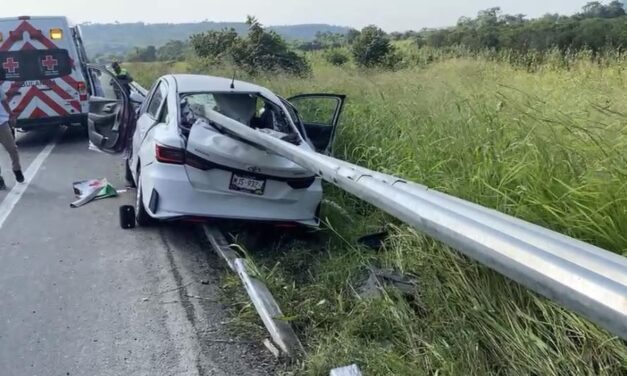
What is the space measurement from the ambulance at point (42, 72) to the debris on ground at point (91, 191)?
4701 mm

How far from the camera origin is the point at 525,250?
85.2 inches

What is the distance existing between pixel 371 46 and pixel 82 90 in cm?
1155

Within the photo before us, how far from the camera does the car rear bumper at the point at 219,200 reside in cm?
547

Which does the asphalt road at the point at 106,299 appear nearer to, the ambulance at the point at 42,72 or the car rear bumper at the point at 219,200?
the car rear bumper at the point at 219,200

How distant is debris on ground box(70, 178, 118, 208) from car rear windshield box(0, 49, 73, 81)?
16.1ft

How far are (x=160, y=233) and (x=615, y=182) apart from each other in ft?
14.7

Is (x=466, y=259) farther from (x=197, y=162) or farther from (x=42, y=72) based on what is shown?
(x=42, y=72)

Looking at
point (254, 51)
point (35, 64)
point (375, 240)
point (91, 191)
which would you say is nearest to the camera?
point (375, 240)

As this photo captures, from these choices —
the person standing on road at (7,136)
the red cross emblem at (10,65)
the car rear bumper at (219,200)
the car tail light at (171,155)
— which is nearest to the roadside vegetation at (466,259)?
the car rear bumper at (219,200)

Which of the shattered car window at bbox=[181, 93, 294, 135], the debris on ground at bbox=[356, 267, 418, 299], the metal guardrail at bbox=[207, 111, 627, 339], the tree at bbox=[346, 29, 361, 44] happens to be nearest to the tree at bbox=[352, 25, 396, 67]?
the tree at bbox=[346, 29, 361, 44]

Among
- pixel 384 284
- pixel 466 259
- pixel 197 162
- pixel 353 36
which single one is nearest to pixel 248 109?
pixel 197 162

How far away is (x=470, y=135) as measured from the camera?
482cm

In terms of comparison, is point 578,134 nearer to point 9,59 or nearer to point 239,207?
point 239,207

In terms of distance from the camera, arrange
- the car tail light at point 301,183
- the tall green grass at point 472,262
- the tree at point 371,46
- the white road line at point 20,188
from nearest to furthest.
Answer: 1. the tall green grass at point 472,262
2. the car tail light at point 301,183
3. the white road line at point 20,188
4. the tree at point 371,46
